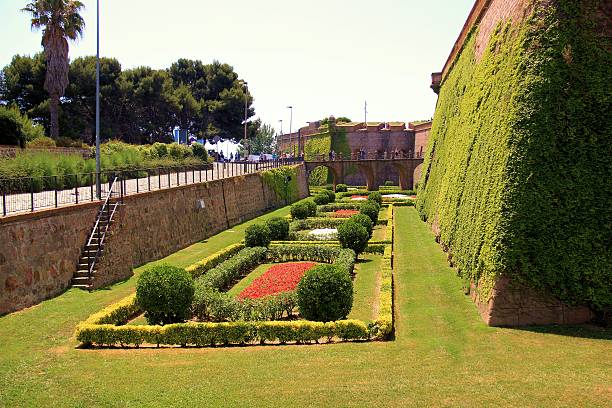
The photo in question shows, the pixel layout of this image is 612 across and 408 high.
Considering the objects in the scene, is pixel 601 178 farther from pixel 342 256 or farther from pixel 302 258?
pixel 302 258

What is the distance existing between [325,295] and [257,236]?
11235 mm

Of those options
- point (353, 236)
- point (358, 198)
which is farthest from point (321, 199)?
point (353, 236)

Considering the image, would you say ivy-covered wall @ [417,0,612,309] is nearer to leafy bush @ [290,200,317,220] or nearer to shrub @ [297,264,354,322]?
shrub @ [297,264,354,322]

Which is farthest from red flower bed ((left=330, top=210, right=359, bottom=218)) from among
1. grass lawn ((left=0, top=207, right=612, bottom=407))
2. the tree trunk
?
grass lawn ((left=0, top=207, right=612, bottom=407))

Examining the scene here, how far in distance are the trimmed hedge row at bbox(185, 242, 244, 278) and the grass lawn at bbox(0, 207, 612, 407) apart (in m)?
5.09

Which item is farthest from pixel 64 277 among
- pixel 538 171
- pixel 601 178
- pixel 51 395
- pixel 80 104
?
pixel 80 104

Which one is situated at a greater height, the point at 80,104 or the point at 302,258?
the point at 80,104

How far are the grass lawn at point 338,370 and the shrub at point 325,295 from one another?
45.5 inches

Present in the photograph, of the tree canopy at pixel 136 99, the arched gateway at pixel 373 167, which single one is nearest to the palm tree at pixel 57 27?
the tree canopy at pixel 136 99

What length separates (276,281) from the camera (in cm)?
1875

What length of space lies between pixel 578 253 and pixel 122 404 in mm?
9322

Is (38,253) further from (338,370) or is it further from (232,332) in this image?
(338,370)

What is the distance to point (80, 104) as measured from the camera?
2078 inches

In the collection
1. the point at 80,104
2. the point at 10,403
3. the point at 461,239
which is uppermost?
the point at 80,104
